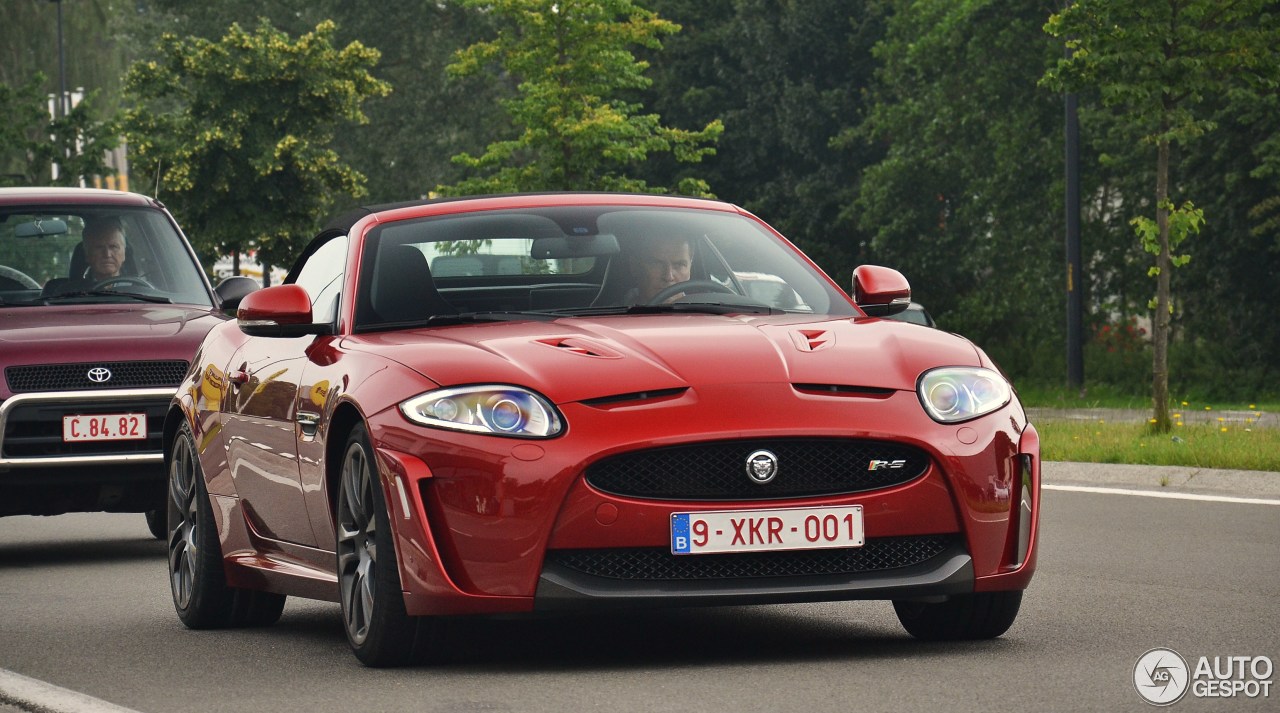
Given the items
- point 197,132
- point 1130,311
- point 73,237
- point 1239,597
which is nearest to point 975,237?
point 1130,311

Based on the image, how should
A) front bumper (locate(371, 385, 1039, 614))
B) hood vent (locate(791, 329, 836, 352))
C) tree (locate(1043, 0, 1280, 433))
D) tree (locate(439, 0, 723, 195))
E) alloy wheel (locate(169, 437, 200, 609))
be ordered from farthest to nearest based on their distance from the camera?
tree (locate(439, 0, 723, 195)) < tree (locate(1043, 0, 1280, 433)) < alloy wheel (locate(169, 437, 200, 609)) < hood vent (locate(791, 329, 836, 352)) < front bumper (locate(371, 385, 1039, 614))

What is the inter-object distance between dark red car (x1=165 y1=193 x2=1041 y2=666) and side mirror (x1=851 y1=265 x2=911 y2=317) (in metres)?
0.22

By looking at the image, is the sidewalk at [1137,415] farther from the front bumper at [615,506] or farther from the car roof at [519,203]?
the front bumper at [615,506]

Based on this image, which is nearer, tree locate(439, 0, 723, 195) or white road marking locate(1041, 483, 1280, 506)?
white road marking locate(1041, 483, 1280, 506)

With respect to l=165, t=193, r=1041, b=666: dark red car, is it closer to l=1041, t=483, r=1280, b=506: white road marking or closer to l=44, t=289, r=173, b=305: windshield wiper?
l=44, t=289, r=173, b=305: windshield wiper

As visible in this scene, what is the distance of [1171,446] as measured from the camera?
16125 mm

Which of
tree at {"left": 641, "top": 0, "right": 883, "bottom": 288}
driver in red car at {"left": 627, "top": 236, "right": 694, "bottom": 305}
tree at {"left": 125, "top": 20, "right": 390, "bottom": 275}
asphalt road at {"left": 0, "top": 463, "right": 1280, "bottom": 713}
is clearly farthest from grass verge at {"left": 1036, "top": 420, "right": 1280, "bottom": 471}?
tree at {"left": 641, "top": 0, "right": 883, "bottom": 288}

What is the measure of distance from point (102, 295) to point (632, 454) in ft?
23.3

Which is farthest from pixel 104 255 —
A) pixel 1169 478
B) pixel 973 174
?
pixel 973 174

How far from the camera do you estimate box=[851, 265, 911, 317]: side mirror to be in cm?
787

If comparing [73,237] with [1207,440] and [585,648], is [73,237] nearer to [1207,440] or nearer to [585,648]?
[585,648]

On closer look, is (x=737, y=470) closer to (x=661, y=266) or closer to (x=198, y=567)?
(x=661, y=266)

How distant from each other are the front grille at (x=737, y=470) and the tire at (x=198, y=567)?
8.96 feet

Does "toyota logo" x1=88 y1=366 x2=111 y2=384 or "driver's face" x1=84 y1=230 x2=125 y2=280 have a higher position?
"driver's face" x1=84 y1=230 x2=125 y2=280
